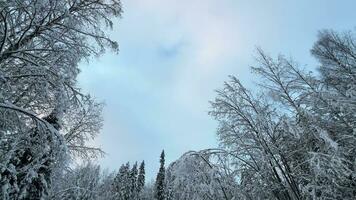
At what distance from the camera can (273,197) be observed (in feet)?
29.7

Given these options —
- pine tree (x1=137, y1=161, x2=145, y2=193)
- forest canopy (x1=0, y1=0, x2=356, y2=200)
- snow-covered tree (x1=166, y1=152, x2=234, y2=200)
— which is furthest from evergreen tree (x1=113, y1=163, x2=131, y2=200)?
snow-covered tree (x1=166, y1=152, x2=234, y2=200)

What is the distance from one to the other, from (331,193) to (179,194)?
368 centimetres

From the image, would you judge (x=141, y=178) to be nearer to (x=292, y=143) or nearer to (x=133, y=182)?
(x=133, y=182)

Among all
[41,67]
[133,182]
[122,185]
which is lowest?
[41,67]

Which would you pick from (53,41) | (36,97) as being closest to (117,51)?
(53,41)

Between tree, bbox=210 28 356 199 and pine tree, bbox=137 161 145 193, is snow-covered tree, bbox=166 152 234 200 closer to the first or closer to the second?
tree, bbox=210 28 356 199

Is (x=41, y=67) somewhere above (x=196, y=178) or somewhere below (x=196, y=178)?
above

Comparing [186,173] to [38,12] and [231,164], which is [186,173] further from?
[38,12]

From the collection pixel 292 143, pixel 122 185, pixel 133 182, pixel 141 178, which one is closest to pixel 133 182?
pixel 133 182

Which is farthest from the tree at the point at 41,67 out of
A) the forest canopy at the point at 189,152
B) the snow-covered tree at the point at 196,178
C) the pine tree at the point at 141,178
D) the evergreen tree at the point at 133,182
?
the pine tree at the point at 141,178

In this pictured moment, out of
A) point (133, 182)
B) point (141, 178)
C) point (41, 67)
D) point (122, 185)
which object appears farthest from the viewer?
point (141, 178)

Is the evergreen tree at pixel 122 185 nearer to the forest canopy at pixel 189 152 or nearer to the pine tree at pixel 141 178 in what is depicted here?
the pine tree at pixel 141 178

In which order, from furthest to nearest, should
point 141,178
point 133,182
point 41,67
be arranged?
point 141,178 < point 133,182 < point 41,67

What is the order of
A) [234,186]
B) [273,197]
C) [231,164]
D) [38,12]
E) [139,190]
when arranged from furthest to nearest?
1. [139,190]
2. [273,197]
3. [231,164]
4. [234,186]
5. [38,12]
